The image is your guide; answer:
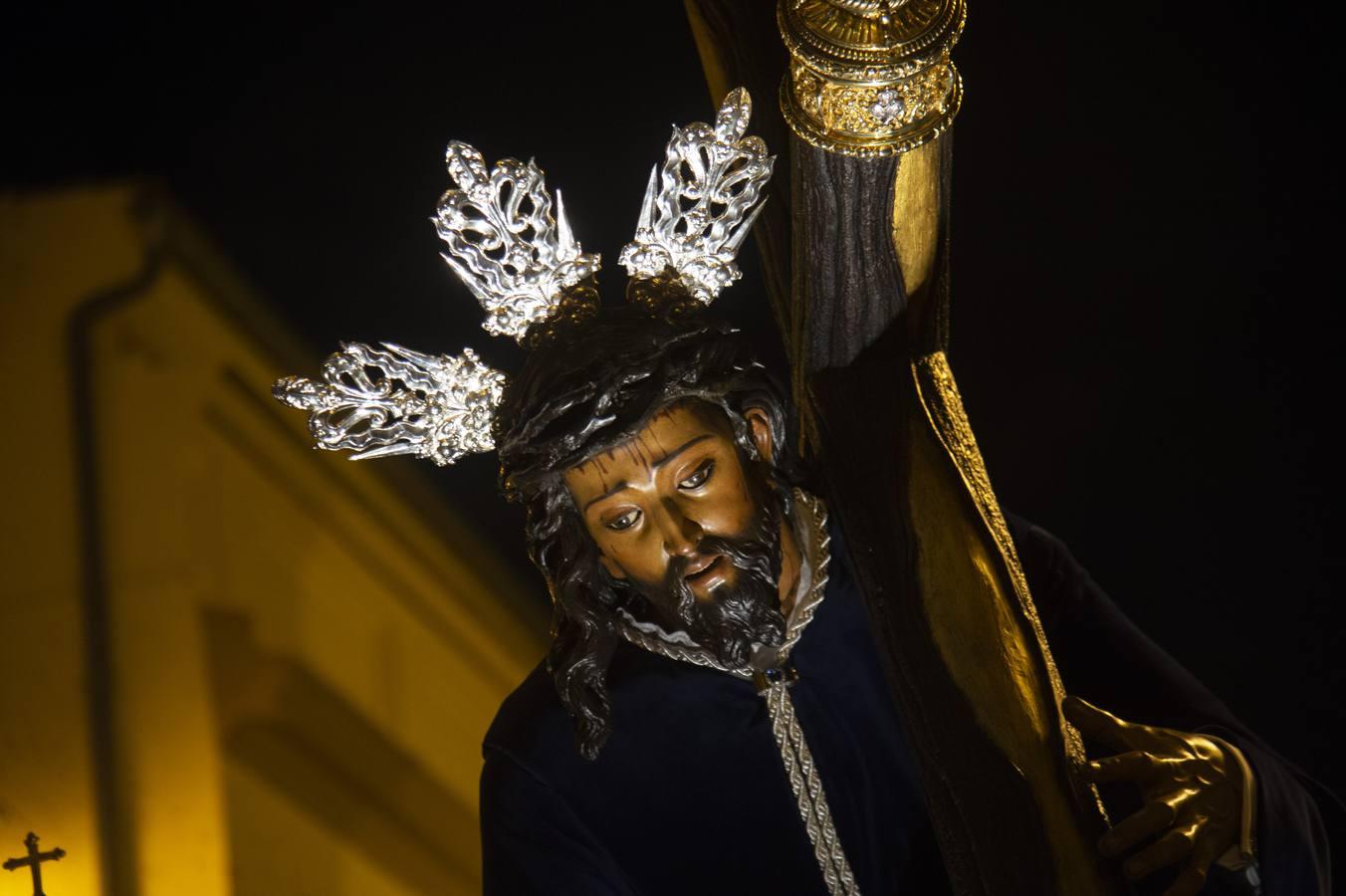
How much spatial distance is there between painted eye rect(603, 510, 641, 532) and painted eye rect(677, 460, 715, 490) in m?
0.06

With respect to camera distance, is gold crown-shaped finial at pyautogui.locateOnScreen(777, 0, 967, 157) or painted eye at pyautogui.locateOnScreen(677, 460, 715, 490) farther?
painted eye at pyautogui.locateOnScreen(677, 460, 715, 490)

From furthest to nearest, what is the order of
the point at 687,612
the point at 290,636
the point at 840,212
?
the point at 290,636
the point at 687,612
the point at 840,212

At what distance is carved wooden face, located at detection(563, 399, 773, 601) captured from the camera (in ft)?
6.86

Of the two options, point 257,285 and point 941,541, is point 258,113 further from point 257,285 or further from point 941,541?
point 941,541

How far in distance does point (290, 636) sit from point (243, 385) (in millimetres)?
427

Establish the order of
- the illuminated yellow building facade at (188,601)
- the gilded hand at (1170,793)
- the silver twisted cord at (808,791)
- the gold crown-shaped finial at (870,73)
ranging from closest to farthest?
the gold crown-shaped finial at (870,73) → the gilded hand at (1170,793) → the silver twisted cord at (808,791) → the illuminated yellow building facade at (188,601)

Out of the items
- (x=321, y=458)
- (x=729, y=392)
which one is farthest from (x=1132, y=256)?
(x=321, y=458)

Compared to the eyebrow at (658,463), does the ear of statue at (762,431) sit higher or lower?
higher

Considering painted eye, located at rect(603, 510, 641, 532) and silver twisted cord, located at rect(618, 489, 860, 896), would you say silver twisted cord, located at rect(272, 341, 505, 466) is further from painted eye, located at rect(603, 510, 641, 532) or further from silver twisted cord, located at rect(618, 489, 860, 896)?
silver twisted cord, located at rect(618, 489, 860, 896)

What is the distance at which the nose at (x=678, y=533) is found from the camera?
2088 mm

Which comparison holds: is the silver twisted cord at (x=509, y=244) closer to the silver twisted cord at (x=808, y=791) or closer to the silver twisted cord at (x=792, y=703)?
the silver twisted cord at (x=792, y=703)

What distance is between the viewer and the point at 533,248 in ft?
7.16

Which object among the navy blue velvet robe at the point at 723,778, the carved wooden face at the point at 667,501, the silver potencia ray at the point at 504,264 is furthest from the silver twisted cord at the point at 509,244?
the navy blue velvet robe at the point at 723,778

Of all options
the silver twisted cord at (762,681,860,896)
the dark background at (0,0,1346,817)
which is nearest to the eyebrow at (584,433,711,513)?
the silver twisted cord at (762,681,860,896)
